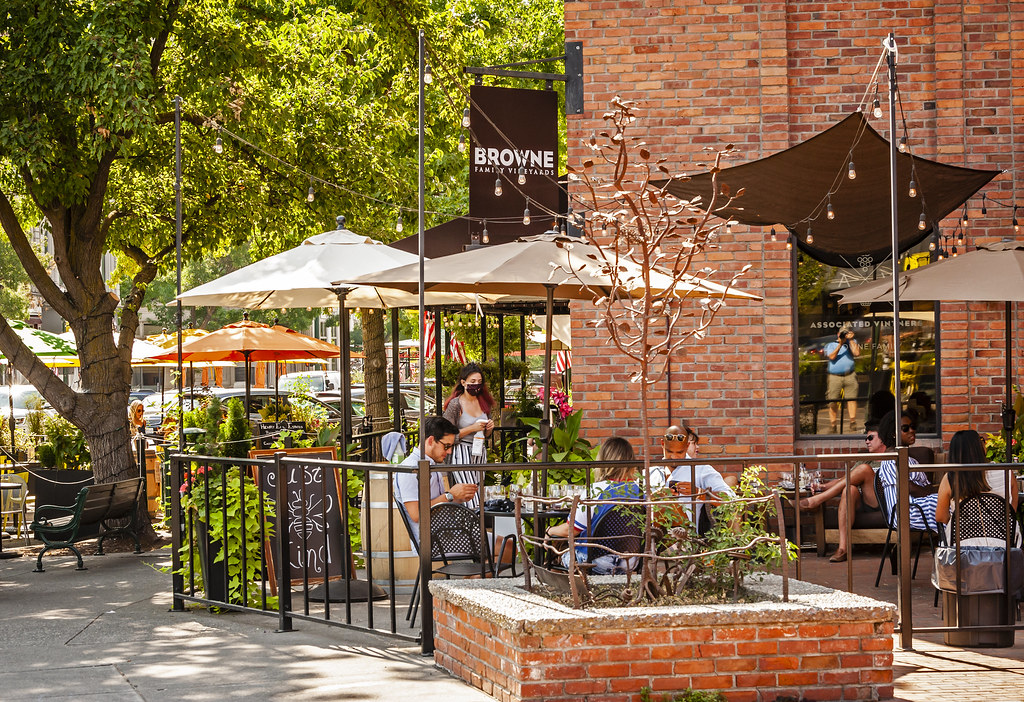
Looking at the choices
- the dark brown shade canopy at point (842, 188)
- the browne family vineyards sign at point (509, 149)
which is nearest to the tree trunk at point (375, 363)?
the browne family vineyards sign at point (509, 149)

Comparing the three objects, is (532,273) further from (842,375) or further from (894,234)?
(842,375)

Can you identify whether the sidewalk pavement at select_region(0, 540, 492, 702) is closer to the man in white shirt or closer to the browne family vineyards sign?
the man in white shirt

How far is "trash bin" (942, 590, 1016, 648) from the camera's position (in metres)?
6.30

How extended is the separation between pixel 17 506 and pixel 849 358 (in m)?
9.77

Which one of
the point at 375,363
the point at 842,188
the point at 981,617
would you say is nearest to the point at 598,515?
the point at 981,617

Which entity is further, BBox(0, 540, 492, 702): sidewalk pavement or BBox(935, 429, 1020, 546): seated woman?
BBox(935, 429, 1020, 546): seated woman

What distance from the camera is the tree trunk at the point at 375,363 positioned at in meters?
20.0

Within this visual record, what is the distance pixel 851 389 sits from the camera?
10430mm

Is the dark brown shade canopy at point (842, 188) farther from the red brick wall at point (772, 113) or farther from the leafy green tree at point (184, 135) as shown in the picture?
the leafy green tree at point (184, 135)

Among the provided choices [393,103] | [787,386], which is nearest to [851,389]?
[787,386]

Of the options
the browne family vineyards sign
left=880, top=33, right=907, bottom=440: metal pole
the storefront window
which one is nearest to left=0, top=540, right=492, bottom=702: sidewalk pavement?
left=880, top=33, right=907, bottom=440: metal pole

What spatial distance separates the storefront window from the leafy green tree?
4620mm

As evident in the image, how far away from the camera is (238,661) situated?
6.29 metres

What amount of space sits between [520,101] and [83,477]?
6380mm
